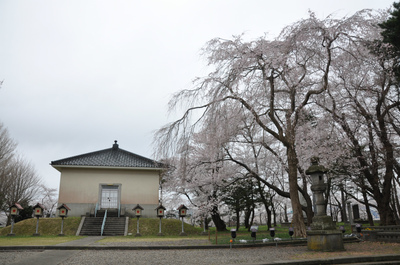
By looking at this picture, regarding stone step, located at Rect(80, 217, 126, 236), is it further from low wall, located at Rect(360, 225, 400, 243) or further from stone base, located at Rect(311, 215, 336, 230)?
low wall, located at Rect(360, 225, 400, 243)

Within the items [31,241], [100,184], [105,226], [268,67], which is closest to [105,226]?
[105,226]

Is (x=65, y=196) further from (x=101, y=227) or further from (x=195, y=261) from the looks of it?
(x=195, y=261)

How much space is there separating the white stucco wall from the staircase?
1650 mm

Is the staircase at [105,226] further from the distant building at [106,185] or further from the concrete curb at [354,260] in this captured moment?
the concrete curb at [354,260]

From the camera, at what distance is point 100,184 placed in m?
22.9

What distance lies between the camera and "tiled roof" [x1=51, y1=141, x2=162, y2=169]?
22847 millimetres

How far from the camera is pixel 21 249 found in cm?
1055

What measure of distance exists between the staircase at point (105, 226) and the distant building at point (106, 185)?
130cm

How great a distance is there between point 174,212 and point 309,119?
24.5m

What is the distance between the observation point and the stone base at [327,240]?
8922mm

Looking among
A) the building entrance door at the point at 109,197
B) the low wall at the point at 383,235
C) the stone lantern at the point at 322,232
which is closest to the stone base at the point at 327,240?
the stone lantern at the point at 322,232

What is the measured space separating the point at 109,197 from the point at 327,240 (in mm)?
17782

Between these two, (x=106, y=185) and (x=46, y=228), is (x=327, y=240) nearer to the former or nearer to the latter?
(x=46, y=228)

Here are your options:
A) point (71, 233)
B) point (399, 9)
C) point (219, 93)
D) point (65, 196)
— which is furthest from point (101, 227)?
point (399, 9)
